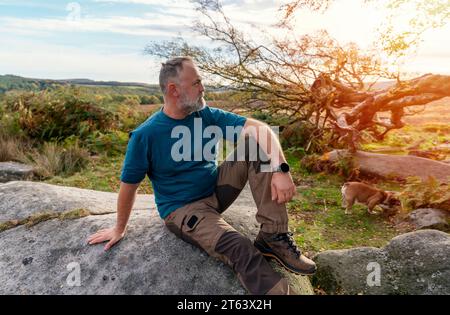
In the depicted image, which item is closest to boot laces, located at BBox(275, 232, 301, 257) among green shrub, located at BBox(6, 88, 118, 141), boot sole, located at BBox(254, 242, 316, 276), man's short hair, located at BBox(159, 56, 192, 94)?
boot sole, located at BBox(254, 242, 316, 276)

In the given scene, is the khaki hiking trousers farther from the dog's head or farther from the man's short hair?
the dog's head

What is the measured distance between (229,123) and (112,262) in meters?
1.51

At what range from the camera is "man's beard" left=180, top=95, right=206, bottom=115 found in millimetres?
3354

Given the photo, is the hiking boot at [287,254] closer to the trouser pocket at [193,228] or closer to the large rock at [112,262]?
the large rock at [112,262]

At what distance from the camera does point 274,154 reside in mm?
3293

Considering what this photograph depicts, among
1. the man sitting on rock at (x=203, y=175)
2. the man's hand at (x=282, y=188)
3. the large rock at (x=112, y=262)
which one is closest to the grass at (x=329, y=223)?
the large rock at (x=112, y=262)

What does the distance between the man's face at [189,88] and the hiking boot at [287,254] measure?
1185 mm

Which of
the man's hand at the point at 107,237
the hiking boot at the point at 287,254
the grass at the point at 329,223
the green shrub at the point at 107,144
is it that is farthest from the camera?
the green shrub at the point at 107,144

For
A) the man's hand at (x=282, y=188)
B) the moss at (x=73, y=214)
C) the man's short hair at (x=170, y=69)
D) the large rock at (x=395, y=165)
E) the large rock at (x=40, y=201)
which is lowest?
the large rock at (x=395, y=165)

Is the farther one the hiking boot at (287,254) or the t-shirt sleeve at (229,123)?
the t-shirt sleeve at (229,123)

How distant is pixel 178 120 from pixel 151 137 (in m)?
0.27

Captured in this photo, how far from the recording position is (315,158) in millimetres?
9609

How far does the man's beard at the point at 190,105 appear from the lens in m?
3.35

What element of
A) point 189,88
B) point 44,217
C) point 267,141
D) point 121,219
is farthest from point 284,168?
point 44,217
